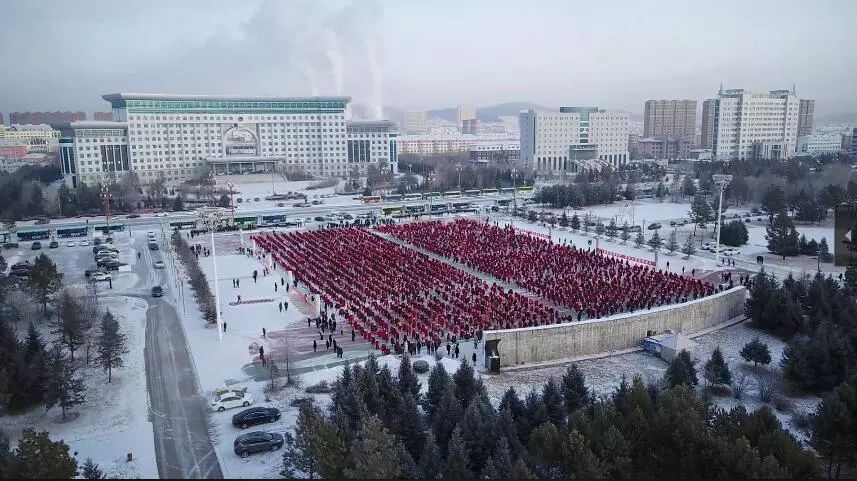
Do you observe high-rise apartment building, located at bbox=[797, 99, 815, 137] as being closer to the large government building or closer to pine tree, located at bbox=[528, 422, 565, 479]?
the large government building

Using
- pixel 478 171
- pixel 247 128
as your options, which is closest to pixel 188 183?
pixel 247 128

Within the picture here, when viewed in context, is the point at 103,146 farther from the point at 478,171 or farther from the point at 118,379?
the point at 118,379

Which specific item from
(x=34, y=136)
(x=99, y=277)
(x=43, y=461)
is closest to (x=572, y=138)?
(x=99, y=277)

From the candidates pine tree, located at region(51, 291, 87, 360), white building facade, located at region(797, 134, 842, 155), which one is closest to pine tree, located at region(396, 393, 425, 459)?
pine tree, located at region(51, 291, 87, 360)

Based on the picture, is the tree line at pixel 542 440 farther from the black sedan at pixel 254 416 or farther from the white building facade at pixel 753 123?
the white building facade at pixel 753 123

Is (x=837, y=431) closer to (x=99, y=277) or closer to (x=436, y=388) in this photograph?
(x=436, y=388)

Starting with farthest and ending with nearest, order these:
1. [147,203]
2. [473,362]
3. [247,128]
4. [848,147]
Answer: [848,147] < [247,128] < [147,203] < [473,362]

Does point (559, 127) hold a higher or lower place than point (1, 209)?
higher
